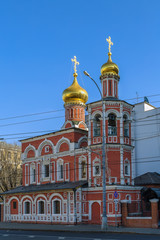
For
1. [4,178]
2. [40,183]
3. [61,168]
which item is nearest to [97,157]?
[61,168]

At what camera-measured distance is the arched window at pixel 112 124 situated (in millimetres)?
28364

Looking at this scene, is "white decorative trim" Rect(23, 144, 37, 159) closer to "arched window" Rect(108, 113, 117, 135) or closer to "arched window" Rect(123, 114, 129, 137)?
"arched window" Rect(108, 113, 117, 135)

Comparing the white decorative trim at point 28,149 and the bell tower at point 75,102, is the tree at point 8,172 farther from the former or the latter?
the bell tower at point 75,102

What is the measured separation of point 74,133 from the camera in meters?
31.0

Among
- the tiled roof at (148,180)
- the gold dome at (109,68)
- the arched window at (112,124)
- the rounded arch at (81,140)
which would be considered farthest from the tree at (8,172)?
the gold dome at (109,68)

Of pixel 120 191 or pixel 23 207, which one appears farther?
pixel 23 207

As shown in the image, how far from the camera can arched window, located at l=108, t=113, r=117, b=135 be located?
28.4m

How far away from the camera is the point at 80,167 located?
3044cm

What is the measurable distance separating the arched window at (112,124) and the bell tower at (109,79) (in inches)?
74.0

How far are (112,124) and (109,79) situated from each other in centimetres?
394

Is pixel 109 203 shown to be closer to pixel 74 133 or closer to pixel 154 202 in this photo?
pixel 154 202

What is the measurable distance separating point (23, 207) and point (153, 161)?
14.8 m

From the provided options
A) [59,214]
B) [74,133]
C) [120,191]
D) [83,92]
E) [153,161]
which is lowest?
[59,214]

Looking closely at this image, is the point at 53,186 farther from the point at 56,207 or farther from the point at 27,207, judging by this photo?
the point at 27,207
